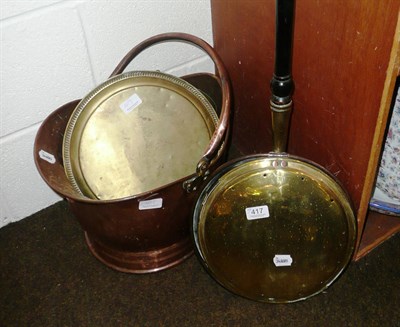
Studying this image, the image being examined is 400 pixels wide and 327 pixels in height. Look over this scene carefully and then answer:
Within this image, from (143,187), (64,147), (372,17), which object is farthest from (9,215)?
(372,17)

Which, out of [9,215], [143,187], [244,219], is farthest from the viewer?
[9,215]

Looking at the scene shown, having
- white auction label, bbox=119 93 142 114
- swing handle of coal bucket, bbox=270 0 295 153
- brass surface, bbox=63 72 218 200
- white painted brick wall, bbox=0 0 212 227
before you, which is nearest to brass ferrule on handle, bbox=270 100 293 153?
swing handle of coal bucket, bbox=270 0 295 153

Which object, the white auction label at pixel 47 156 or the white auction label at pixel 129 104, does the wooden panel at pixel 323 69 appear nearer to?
the white auction label at pixel 129 104

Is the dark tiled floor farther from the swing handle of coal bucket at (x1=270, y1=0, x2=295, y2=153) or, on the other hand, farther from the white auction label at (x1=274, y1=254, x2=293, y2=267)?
the swing handle of coal bucket at (x1=270, y1=0, x2=295, y2=153)

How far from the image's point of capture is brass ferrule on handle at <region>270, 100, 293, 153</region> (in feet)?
3.41

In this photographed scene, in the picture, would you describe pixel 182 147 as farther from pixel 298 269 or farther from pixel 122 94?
pixel 298 269

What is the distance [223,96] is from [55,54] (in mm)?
442

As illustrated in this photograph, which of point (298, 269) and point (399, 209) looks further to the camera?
point (399, 209)

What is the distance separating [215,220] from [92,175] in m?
0.33

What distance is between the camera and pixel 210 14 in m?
1.42

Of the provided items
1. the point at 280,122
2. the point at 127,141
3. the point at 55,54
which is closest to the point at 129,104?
the point at 127,141

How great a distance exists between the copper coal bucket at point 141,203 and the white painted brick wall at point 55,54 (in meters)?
0.08

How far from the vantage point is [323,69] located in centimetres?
103

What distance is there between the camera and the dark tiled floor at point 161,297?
1150 mm
